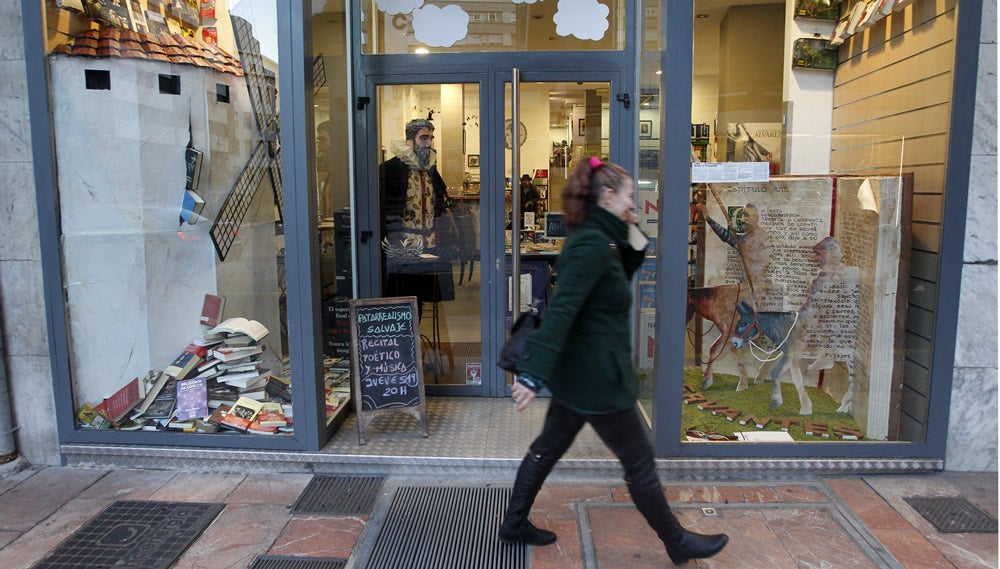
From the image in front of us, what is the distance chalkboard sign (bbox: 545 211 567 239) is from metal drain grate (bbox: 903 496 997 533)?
8.87 ft

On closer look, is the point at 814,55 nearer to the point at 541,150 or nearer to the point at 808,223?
the point at 808,223

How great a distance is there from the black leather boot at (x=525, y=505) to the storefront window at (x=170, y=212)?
67.3 inches

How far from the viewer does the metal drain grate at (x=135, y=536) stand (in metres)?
3.18

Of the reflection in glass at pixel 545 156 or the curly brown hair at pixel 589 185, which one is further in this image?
the reflection in glass at pixel 545 156

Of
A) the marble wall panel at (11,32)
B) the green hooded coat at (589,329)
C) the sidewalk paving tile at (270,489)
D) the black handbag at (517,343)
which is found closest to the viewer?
the green hooded coat at (589,329)

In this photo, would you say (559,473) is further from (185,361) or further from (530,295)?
(185,361)

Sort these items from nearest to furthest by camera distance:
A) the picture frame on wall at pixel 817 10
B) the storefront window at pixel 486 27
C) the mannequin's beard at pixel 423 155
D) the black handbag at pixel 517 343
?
the black handbag at pixel 517 343
the picture frame on wall at pixel 817 10
the storefront window at pixel 486 27
the mannequin's beard at pixel 423 155

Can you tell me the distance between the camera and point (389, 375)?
4.36 meters

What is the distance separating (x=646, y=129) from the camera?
4457mm

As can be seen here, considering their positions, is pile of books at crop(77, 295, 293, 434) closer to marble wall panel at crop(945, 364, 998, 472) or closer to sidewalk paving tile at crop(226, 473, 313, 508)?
sidewalk paving tile at crop(226, 473, 313, 508)

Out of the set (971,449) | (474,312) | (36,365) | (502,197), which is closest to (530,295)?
(474,312)

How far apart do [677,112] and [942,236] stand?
1615mm

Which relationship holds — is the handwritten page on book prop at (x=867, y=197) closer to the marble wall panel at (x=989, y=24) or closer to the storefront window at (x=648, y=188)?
the marble wall panel at (x=989, y=24)

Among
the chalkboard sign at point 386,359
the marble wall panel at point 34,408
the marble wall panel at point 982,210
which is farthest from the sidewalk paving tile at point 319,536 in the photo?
the marble wall panel at point 982,210
